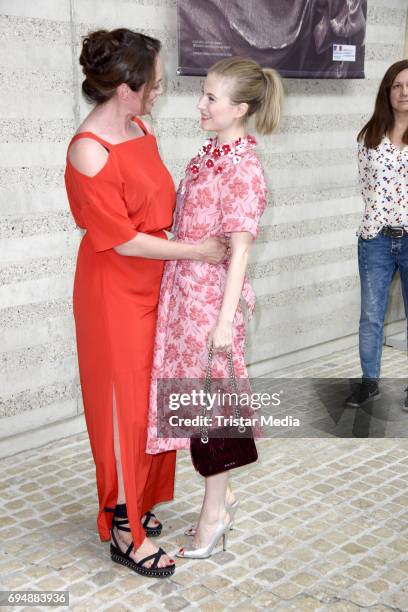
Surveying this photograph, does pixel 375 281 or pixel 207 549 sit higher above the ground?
pixel 375 281

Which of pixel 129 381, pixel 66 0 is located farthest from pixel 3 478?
pixel 66 0

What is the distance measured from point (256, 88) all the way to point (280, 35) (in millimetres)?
2048

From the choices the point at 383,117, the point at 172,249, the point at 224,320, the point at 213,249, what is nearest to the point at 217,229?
the point at 213,249

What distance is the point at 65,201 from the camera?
→ 3.73 metres

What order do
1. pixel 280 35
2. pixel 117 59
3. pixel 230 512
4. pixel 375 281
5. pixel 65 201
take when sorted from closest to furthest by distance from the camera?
pixel 117 59 → pixel 230 512 → pixel 65 201 → pixel 375 281 → pixel 280 35

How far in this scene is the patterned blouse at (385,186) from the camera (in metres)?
4.04

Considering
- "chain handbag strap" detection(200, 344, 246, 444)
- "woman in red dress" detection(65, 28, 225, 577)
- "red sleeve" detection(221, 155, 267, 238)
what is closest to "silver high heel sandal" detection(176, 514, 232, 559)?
"woman in red dress" detection(65, 28, 225, 577)

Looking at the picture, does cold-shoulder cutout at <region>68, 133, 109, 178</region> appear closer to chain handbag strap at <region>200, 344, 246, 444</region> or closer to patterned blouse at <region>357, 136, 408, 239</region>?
chain handbag strap at <region>200, 344, 246, 444</region>

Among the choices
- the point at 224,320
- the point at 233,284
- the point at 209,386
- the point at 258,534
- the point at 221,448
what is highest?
the point at 233,284

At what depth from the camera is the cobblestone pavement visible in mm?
2662

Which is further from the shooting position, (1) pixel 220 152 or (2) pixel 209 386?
(2) pixel 209 386

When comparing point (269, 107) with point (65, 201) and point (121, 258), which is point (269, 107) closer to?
point (121, 258)

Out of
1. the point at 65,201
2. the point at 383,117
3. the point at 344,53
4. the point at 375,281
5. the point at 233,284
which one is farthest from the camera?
the point at 344,53

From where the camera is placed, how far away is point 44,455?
3.80 meters
